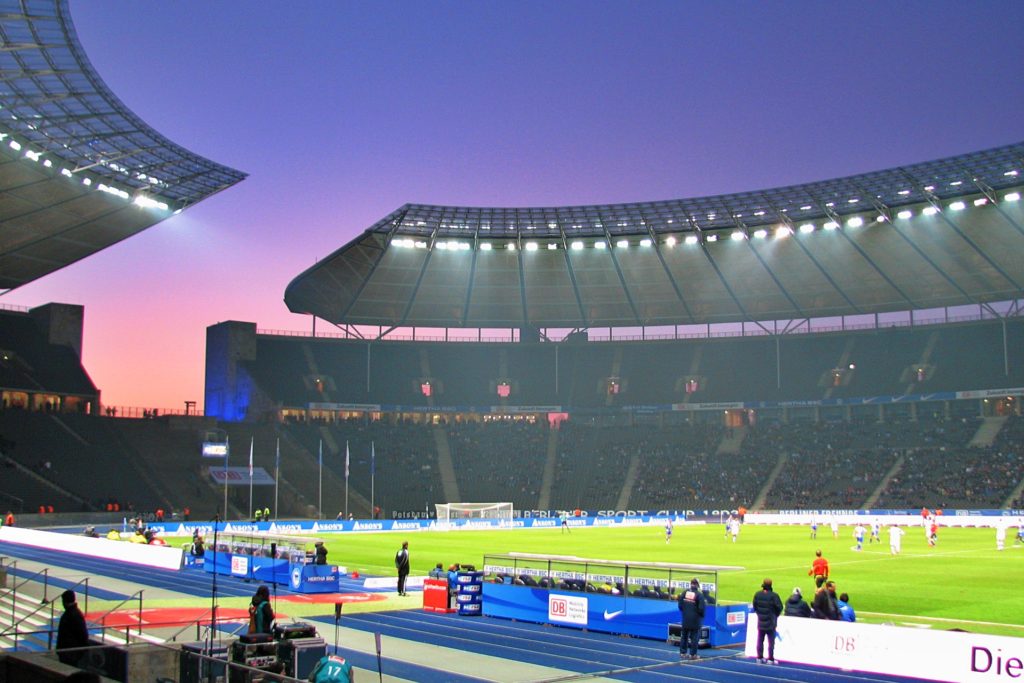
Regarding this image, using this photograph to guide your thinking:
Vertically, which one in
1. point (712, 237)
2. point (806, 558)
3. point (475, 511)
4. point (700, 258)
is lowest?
point (475, 511)

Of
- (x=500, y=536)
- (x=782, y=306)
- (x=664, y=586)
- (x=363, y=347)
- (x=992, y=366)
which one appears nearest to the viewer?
(x=664, y=586)

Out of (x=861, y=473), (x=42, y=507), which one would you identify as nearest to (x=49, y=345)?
(x=42, y=507)

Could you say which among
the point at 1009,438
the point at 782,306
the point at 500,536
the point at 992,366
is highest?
the point at 782,306

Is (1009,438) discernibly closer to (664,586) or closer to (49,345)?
(664,586)

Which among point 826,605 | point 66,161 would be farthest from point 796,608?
point 66,161

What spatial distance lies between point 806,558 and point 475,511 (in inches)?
1399

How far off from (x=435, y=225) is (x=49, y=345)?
34284 millimetres

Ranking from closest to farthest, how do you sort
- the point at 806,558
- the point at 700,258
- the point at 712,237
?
the point at 806,558 → the point at 712,237 → the point at 700,258

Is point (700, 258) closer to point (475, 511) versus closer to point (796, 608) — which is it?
point (475, 511)

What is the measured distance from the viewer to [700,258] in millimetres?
79750

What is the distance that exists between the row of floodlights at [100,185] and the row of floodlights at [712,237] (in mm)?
20567

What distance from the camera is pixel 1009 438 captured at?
3002 inches

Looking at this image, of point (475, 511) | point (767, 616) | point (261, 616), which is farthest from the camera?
point (475, 511)

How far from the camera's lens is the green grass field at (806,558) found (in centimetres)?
2762
